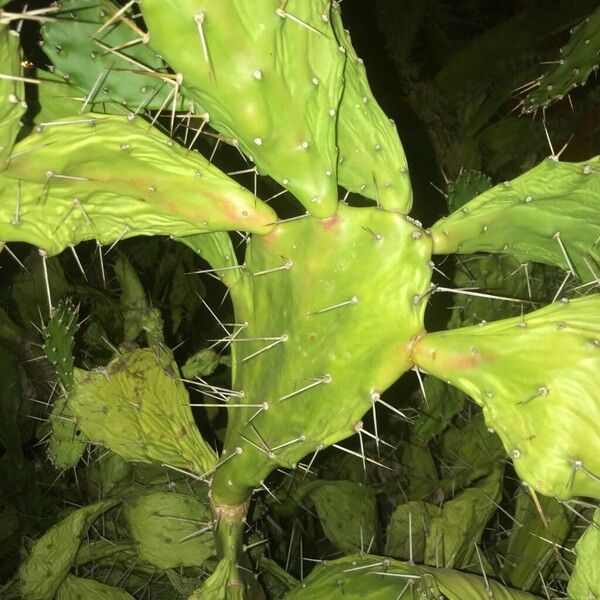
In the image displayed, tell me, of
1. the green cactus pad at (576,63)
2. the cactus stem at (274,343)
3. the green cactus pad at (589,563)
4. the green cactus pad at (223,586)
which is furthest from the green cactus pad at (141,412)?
the green cactus pad at (576,63)

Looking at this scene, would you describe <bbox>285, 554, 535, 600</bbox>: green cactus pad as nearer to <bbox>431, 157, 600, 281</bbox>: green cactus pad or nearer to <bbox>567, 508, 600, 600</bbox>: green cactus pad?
<bbox>567, 508, 600, 600</bbox>: green cactus pad

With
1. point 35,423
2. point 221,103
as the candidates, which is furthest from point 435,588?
point 35,423

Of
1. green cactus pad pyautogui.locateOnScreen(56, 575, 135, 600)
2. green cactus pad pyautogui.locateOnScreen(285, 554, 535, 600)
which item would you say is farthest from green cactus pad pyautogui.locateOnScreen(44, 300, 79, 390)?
green cactus pad pyautogui.locateOnScreen(285, 554, 535, 600)

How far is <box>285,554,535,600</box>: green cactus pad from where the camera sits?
811mm

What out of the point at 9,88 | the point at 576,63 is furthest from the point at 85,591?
the point at 576,63

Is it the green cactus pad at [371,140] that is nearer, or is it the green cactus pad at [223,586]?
the green cactus pad at [371,140]

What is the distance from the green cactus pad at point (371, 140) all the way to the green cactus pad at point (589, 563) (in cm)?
36

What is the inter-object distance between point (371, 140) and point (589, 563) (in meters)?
0.46

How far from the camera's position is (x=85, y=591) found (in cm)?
111

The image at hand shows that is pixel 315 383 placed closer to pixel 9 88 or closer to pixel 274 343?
pixel 274 343

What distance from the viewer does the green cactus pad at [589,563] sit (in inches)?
28.2

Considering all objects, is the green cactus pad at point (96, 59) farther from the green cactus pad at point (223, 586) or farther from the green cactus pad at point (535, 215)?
the green cactus pad at point (223, 586)

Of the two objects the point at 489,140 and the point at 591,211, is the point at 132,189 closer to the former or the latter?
the point at 591,211

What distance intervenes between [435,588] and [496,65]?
1.57 meters
